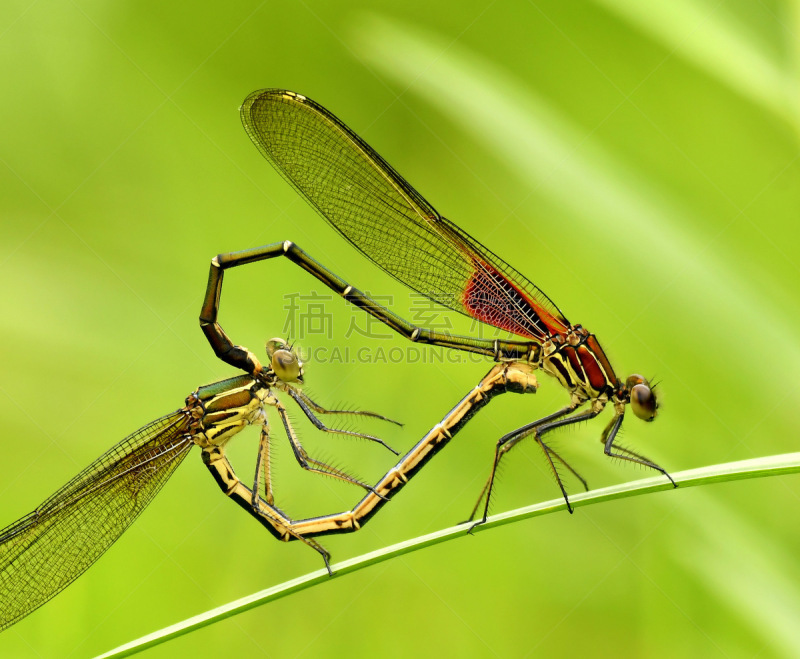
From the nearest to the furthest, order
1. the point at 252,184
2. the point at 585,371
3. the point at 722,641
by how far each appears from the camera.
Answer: the point at 585,371, the point at 722,641, the point at 252,184

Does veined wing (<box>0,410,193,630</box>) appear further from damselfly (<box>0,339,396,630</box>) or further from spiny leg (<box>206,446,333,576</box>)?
spiny leg (<box>206,446,333,576</box>)

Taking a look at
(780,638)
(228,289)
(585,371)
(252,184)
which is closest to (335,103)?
(252,184)

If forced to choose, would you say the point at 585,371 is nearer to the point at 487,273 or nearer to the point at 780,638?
the point at 487,273

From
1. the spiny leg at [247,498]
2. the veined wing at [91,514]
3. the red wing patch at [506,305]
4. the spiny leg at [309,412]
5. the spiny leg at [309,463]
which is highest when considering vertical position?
the red wing patch at [506,305]

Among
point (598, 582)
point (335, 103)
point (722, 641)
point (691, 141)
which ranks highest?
point (691, 141)

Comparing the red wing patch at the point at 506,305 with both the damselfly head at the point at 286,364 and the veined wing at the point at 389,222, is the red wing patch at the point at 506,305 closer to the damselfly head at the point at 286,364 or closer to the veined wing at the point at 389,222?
the veined wing at the point at 389,222

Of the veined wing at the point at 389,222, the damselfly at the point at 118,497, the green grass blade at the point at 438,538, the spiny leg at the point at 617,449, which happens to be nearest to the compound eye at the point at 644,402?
the spiny leg at the point at 617,449

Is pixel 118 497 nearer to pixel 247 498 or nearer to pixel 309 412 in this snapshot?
pixel 247 498

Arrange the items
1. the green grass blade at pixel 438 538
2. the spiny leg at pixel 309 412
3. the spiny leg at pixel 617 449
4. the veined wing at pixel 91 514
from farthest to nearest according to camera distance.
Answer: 1. the veined wing at pixel 91 514
2. the spiny leg at pixel 309 412
3. the spiny leg at pixel 617 449
4. the green grass blade at pixel 438 538
